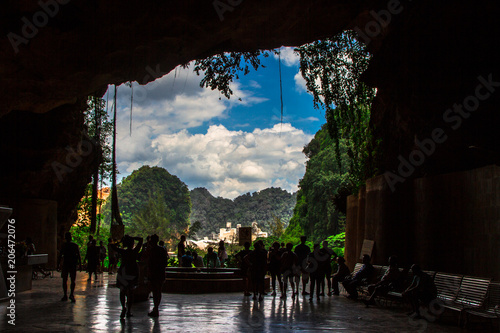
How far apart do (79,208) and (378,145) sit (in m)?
21.9

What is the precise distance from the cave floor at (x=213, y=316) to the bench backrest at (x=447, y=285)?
475 mm

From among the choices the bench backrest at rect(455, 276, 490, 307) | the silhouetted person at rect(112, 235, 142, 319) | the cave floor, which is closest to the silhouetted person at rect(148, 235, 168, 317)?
the silhouetted person at rect(112, 235, 142, 319)

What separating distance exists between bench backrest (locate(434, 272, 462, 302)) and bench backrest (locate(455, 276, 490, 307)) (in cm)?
16

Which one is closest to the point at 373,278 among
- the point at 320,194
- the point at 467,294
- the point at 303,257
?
the point at 303,257

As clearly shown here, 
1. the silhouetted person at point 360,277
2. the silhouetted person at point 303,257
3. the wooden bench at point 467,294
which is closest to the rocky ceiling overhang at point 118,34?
the silhouetted person at point 303,257

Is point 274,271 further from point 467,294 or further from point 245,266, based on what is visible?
point 467,294

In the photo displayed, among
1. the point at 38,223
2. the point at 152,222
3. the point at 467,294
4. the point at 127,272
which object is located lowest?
the point at 467,294

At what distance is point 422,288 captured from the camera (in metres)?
9.42

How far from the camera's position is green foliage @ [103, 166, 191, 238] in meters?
87.0

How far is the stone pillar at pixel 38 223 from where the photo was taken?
2089 cm

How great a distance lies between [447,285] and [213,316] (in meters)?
5.17

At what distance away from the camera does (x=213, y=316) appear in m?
9.54

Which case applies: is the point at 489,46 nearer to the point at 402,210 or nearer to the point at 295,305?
the point at 402,210

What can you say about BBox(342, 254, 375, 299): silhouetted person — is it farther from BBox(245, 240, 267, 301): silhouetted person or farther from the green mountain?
the green mountain
